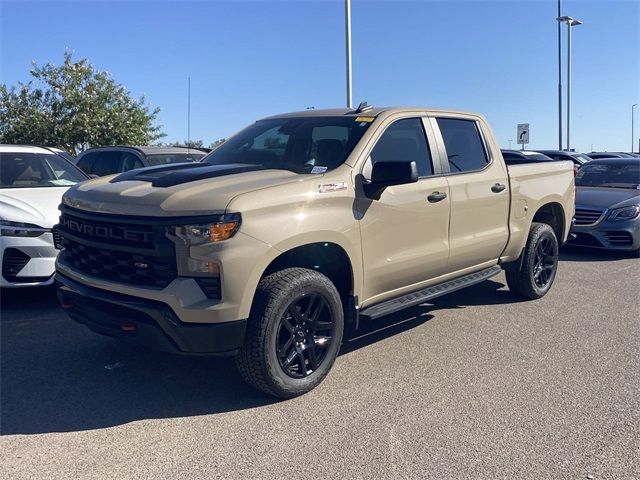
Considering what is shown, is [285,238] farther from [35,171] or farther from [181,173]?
[35,171]

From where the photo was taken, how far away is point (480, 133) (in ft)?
19.5

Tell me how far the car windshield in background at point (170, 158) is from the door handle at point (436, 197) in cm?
623

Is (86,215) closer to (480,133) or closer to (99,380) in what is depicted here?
(99,380)

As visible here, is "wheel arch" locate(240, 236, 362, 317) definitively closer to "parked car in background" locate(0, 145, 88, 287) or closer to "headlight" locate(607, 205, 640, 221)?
"parked car in background" locate(0, 145, 88, 287)

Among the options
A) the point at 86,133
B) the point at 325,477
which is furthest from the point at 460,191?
the point at 86,133

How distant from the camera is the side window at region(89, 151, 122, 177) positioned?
10.8m

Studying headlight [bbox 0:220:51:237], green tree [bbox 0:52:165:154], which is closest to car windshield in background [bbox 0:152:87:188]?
headlight [bbox 0:220:51:237]

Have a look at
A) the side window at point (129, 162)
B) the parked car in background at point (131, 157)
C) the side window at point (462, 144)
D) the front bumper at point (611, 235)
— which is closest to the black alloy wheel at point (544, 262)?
the side window at point (462, 144)

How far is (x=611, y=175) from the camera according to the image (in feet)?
35.7

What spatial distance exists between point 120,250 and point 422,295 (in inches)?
95.9

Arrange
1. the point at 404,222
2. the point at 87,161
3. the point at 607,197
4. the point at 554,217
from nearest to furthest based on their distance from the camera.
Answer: the point at 404,222 < the point at 554,217 < the point at 607,197 < the point at 87,161

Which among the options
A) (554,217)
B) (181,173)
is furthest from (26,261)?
(554,217)

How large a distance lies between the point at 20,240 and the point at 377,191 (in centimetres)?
351

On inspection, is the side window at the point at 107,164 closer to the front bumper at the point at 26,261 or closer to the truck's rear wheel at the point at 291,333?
the front bumper at the point at 26,261
